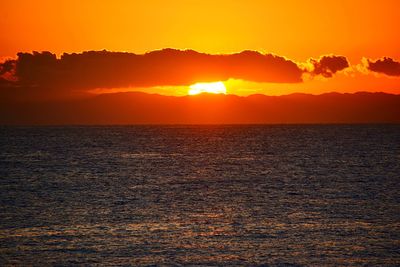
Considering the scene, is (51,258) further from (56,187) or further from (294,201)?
(56,187)

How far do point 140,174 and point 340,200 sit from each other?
1589 inches

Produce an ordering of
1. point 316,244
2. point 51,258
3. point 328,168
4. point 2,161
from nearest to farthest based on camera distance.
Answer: point 51,258 < point 316,244 < point 328,168 < point 2,161

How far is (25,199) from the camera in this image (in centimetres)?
6719

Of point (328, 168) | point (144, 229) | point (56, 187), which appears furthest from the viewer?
point (328, 168)

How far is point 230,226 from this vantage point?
1962 inches

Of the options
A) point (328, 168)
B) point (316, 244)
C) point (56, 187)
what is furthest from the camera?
point (328, 168)

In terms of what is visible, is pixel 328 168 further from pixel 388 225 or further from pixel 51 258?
pixel 51 258

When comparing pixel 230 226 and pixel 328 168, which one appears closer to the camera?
pixel 230 226

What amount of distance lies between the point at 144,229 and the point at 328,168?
224 feet

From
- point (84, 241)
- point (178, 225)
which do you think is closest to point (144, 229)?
point (178, 225)

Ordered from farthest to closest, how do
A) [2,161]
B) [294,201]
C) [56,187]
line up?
1. [2,161]
2. [56,187]
3. [294,201]

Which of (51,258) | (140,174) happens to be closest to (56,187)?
(140,174)

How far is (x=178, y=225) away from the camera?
50.1 meters

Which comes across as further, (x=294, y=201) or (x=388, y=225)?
(x=294, y=201)
